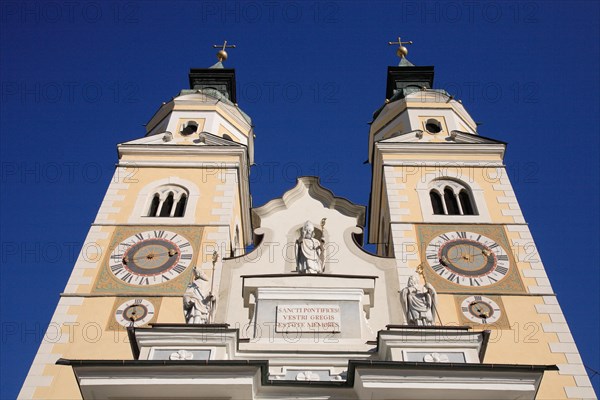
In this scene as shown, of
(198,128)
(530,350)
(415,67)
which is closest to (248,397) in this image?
(530,350)

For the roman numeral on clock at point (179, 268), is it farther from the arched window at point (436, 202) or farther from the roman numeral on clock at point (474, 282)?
the arched window at point (436, 202)

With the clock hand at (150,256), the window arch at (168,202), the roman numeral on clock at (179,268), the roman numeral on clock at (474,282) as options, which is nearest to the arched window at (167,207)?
the window arch at (168,202)

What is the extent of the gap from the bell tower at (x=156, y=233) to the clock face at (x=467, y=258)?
4.33 meters

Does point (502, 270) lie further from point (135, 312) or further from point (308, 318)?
point (135, 312)

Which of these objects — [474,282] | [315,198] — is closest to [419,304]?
[474,282]

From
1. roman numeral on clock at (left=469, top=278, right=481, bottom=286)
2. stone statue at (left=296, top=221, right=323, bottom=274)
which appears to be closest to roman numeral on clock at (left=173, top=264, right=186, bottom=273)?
stone statue at (left=296, top=221, right=323, bottom=274)

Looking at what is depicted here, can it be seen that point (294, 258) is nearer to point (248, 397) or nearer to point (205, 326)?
point (205, 326)

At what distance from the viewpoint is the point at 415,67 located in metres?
25.5

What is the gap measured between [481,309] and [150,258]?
6.60 meters

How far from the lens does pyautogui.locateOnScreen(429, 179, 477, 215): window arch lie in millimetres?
17828

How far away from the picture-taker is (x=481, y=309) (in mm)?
14633

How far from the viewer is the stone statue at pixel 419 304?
12.7 m

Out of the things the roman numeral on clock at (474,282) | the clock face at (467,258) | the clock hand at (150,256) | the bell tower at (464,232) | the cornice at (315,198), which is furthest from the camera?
the cornice at (315,198)

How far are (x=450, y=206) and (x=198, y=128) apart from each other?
285 inches
